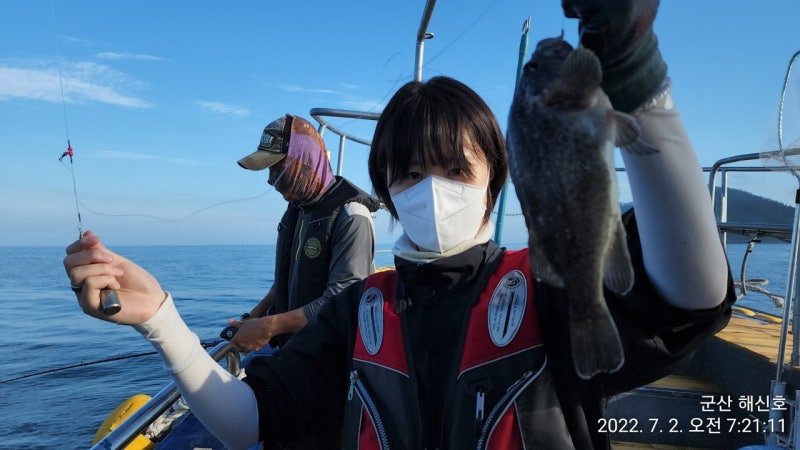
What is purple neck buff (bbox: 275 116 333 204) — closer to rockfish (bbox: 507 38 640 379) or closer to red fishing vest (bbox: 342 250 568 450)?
red fishing vest (bbox: 342 250 568 450)

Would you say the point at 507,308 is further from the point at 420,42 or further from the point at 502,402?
the point at 420,42

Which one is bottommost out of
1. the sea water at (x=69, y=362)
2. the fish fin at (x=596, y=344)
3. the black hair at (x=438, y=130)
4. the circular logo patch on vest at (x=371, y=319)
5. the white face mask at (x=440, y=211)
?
the sea water at (x=69, y=362)

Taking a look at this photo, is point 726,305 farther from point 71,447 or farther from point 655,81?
point 71,447

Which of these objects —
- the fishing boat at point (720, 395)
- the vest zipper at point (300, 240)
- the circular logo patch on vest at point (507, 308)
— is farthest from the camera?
the vest zipper at point (300, 240)

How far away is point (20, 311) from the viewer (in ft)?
64.5

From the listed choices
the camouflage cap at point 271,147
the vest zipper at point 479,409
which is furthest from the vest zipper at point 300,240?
the vest zipper at point 479,409

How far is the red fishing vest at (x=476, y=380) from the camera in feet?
5.08

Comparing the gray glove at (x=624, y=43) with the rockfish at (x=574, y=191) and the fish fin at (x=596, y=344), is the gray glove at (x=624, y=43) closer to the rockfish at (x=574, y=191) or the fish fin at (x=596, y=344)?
the rockfish at (x=574, y=191)

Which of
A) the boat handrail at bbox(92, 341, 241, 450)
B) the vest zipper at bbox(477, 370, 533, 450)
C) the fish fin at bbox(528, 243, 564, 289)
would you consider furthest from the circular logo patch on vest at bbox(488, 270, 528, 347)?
the boat handrail at bbox(92, 341, 241, 450)

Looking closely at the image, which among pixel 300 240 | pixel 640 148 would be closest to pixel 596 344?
pixel 640 148

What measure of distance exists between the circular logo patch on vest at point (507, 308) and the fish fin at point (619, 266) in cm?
48

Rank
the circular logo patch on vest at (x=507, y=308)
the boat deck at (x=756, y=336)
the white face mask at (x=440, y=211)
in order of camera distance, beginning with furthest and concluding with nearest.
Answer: the boat deck at (x=756, y=336)
the white face mask at (x=440, y=211)
the circular logo patch on vest at (x=507, y=308)

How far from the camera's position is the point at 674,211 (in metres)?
1.15

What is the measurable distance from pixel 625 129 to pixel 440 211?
860 millimetres
